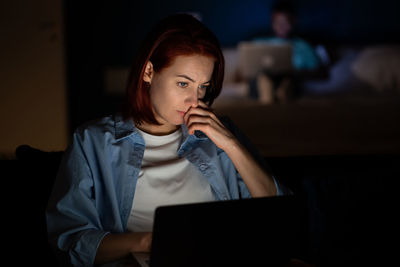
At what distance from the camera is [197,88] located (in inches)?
48.9

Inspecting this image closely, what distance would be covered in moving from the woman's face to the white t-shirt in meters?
0.08

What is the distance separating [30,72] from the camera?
3416mm

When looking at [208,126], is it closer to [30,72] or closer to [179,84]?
[179,84]

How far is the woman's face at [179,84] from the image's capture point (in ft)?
3.99

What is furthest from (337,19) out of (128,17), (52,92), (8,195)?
(8,195)

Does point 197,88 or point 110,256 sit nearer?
point 110,256

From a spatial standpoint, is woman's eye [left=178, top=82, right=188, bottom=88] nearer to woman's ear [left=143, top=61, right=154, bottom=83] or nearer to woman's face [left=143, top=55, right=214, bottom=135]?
woman's face [left=143, top=55, right=214, bottom=135]

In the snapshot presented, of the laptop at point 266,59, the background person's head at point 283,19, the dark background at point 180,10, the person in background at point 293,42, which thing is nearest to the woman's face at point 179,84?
the laptop at point 266,59

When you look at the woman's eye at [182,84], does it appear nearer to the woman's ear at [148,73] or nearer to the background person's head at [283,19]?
the woman's ear at [148,73]

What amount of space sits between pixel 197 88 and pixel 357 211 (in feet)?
1.82

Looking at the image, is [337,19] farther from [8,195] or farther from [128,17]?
[8,195]

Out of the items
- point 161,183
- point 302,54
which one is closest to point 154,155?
point 161,183

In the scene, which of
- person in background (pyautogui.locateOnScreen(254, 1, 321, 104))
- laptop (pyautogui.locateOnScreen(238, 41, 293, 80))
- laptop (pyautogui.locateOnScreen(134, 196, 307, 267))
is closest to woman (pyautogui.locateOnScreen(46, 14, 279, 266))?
laptop (pyautogui.locateOnScreen(134, 196, 307, 267))

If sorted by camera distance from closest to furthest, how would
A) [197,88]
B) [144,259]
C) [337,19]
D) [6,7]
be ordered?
[144,259]
[197,88]
[6,7]
[337,19]
